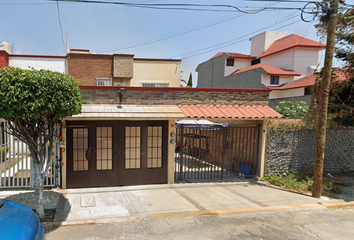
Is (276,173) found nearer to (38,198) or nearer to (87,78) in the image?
(38,198)

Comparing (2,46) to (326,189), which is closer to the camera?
(326,189)

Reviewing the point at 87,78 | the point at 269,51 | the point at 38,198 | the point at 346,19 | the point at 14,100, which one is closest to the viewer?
the point at 14,100

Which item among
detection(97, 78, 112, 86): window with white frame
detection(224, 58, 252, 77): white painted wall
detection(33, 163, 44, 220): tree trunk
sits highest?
detection(224, 58, 252, 77): white painted wall

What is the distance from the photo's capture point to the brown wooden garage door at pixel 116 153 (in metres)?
7.15

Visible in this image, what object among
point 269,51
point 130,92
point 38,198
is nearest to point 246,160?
point 130,92

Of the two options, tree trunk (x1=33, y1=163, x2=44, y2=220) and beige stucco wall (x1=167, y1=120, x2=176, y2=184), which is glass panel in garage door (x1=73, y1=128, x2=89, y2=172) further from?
beige stucco wall (x1=167, y1=120, x2=176, y2=184)

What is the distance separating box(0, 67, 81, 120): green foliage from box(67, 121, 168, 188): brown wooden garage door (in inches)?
98.8

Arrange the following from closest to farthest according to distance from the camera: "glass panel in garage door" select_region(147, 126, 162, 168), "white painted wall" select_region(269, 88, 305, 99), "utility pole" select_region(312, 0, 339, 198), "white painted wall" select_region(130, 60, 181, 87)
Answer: "utility pole" select_region(312, 0, 339, 198), "glass panel in garage door" select_region(147, 126, 162, 168), "white painted wall" select_region(130, 60, 181, 87), "white painted wall" select_region(269, 88, 305, 99)

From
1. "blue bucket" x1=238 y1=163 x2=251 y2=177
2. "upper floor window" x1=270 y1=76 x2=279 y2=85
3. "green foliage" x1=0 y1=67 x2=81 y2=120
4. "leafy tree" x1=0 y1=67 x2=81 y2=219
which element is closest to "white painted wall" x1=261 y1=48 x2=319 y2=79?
"upper floor window" x1=270 y1=76 x2=279 y2=85

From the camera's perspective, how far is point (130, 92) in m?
7.71

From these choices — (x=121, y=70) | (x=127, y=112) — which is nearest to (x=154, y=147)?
(x=127, y=112)

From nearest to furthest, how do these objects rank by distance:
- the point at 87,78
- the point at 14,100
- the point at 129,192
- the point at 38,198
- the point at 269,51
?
the point at 14,100
the point at 38,198
the point at 129,192
the point at 87,78
the point at 269,51

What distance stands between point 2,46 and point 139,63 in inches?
351

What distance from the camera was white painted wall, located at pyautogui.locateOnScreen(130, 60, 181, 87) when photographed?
14477 millimetres
